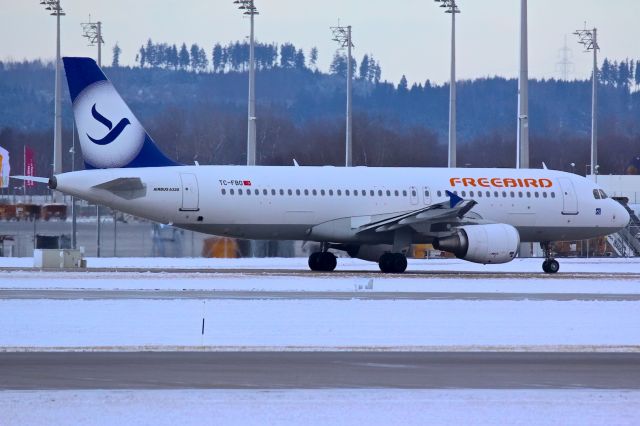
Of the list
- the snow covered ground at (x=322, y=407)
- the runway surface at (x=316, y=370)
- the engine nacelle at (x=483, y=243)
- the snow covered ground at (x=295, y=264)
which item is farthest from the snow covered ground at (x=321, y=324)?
the snow covered ground at (x=295, y=264)

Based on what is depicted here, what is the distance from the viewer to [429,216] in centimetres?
3812

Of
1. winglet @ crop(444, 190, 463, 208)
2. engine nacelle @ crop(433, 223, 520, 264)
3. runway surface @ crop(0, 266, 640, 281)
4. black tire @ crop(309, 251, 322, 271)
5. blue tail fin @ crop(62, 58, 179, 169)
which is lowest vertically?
runway surface @ crop(0, 266, 640, 281)

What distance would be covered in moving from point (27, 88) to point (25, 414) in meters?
146

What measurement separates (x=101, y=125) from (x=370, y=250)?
8.89 metres

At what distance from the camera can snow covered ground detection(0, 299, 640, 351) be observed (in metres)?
19.3

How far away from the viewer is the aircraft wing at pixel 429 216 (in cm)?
3775

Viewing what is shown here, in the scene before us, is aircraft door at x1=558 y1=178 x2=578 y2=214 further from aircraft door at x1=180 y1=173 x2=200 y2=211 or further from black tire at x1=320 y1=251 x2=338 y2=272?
aircraft door at x1=180 y1=173 x2=200 y2=211

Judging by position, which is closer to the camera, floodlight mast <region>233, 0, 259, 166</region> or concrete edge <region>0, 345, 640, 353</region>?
concrete edge <region>0, 345, 640, 353</region>

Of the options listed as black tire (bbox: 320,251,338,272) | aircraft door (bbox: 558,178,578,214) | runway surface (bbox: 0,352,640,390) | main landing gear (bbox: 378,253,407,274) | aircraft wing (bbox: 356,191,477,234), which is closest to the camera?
runway surface (bbox: 0,352,640,390)

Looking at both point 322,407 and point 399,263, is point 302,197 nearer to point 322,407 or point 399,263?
point 399,263

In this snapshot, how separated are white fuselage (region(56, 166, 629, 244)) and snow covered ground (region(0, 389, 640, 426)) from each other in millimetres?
23270

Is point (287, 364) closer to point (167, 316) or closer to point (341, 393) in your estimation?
point (341, 393)

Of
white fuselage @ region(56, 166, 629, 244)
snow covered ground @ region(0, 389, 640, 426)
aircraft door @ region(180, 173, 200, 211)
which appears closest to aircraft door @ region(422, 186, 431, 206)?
white fuselage @ region(56, 166, 629, 244)

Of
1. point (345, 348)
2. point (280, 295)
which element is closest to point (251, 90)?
point (280, 295)
